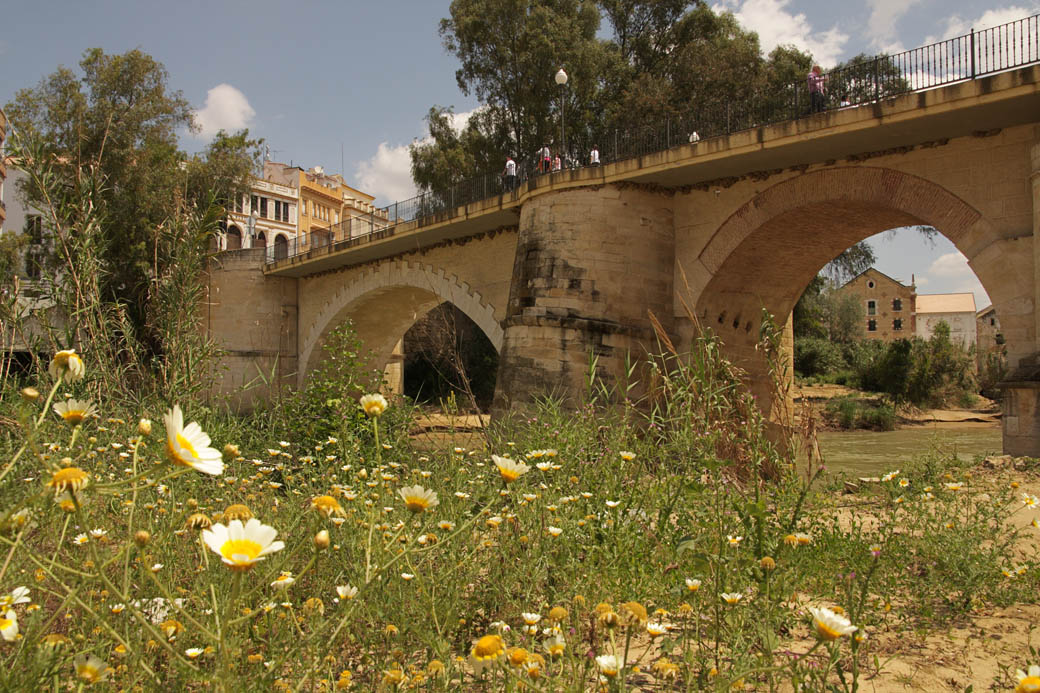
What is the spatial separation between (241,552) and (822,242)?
1019 centimetres

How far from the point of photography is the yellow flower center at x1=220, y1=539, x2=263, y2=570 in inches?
45.1

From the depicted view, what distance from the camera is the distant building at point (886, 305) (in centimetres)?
5006

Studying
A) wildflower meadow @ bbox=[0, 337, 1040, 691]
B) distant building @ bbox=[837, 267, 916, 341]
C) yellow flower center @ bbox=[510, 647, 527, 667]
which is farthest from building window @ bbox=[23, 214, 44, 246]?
distant building @ bbox=[837, 267, 916, 341]

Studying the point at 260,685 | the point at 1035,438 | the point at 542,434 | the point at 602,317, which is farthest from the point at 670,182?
the point at 260,685

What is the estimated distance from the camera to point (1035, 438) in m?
6.69

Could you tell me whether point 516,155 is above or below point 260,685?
above

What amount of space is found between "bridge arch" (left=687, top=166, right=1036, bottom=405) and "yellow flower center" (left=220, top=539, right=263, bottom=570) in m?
7.70

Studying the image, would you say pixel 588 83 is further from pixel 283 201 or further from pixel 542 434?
pixel 283 201

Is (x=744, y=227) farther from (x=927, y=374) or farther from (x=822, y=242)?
(x=927, y=374)

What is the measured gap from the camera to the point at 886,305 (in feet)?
166

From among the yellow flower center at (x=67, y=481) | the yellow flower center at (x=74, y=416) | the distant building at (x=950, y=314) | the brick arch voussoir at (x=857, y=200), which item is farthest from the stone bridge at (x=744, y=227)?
the distant building at (x=950, y=314)

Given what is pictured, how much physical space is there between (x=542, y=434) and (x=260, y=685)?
2.54 metres

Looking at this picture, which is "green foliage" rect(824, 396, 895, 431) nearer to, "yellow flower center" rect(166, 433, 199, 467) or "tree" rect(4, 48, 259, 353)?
"tree" rect(4, 48, 259, 353)

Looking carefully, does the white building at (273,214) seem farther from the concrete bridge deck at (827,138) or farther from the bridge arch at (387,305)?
the concrete bridge deck at (827,138)
